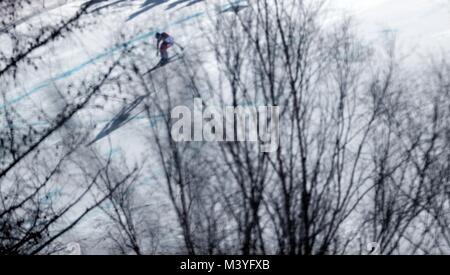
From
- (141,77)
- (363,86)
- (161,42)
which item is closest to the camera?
(363,86)

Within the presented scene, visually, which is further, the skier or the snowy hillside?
the skier

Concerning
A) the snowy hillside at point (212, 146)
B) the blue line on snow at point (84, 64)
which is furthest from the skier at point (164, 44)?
the blue line on snow at point (84, 64)

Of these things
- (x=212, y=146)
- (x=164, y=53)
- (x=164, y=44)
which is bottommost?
(x=212, y=146)

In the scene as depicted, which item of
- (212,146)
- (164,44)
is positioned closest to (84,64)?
(164,44)

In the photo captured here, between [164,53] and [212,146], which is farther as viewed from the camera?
[164,53]

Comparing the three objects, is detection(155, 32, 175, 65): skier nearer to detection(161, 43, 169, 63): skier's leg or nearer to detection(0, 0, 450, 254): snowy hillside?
detection(161, 43, 169, 63): skier's leg

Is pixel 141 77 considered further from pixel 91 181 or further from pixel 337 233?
pixel 337 233

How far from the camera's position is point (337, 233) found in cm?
1234

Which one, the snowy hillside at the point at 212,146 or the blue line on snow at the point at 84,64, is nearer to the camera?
the snowy hillside at the point at 212,146

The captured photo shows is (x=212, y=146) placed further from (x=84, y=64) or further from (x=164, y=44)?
(x=84, y=64)

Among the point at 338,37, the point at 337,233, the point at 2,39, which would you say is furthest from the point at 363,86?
the point at 2,39

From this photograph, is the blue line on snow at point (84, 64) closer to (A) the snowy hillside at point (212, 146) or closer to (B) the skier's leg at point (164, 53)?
(A) the snowy hillside at point (212, 146)

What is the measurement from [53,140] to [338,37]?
8.28m

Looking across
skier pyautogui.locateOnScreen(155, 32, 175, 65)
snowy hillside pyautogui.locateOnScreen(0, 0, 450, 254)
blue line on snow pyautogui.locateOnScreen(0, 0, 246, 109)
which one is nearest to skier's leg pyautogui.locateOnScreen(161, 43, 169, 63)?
skier pyautogui.locateOnScreen(155, 32, 175, 65)
